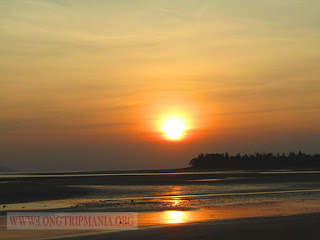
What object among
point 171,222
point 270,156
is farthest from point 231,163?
point 171,222

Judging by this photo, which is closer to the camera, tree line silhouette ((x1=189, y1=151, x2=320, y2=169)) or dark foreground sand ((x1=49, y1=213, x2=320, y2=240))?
dark foreground sand ((x1=49, y1=213, x2=320, y2=240))

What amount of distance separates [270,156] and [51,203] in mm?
90329

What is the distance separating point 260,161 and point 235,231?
325 ft

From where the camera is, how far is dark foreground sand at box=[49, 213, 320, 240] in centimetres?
1516

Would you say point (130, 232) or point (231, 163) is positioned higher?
point (231, 163)

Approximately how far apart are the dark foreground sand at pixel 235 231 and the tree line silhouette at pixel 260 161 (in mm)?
91054

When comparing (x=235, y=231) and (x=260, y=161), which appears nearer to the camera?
(x=235, y=231)

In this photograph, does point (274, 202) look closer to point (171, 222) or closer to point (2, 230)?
point (171, 222)

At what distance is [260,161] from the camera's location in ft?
369

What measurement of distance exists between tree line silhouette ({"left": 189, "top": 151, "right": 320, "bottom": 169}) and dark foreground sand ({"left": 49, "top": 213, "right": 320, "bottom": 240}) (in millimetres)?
91054

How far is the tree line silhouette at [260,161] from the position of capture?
108438 mm

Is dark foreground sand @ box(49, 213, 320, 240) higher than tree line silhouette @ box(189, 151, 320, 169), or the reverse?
tree line silhouette @ box(189, 151, 320, 169)

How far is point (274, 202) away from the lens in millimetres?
27016

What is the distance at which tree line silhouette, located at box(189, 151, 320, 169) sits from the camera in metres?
108
